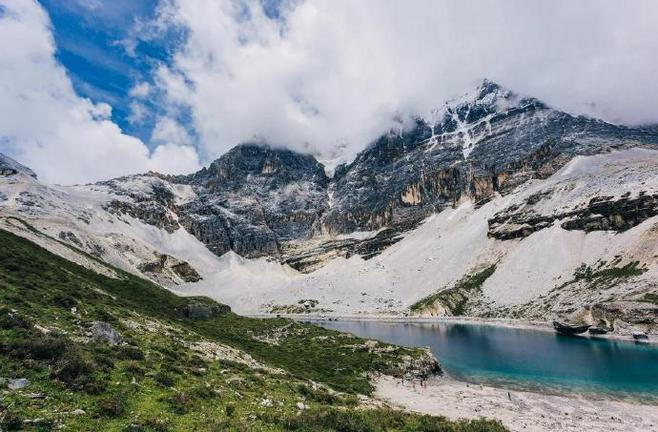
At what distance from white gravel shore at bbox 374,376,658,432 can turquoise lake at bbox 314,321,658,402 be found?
6.44m

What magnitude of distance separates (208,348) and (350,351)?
28.3 m

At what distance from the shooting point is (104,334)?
30.1 meters

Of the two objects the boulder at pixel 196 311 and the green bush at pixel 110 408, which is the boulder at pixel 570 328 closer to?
the boulder at pixel 196 311

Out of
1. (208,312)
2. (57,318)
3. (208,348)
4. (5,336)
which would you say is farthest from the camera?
(208,312)

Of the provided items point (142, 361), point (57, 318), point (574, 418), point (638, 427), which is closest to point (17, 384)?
point (142, 361)

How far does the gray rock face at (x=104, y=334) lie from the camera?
2945 centimetres

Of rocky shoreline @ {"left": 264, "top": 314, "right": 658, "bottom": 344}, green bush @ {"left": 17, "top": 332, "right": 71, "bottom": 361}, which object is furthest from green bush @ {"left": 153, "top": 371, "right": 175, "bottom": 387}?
rocky shoreline @ {"left": 264, "top": 314, "right": 658, "bottom": 344}

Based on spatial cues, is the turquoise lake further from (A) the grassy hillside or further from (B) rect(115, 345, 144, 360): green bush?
(B) rect(115, 345, 144, 360): green bush

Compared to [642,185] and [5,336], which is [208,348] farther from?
[642,185]

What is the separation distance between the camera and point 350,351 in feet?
214

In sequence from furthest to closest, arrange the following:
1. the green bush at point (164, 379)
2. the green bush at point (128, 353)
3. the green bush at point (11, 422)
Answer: the green bush at point (128, 353), the green bush at point (164, 379), the green bush at point (11, 422)

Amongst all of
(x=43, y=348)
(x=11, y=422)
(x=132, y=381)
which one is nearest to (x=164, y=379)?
(x=132, y=381)

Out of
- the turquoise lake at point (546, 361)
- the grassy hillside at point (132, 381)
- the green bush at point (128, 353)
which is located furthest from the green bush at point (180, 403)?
the turquoise lake at point (546, 361)

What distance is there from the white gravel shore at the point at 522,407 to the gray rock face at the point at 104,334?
24513mm
